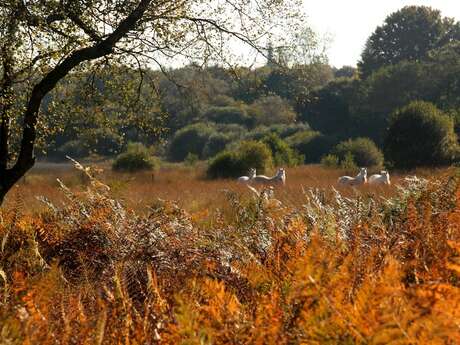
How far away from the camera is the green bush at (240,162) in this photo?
3159cm

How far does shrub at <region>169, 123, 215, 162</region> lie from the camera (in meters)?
57.8

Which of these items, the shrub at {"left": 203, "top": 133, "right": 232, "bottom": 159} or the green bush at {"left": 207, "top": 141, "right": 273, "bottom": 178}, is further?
the shrub at {"left": 203, "top": 133, "right": 232, "bottom": 159}

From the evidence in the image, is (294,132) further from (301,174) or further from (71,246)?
(71,246)

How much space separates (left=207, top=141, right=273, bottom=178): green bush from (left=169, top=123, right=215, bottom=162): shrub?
2420 centimetres

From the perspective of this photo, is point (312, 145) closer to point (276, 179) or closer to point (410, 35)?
point (276, 179)

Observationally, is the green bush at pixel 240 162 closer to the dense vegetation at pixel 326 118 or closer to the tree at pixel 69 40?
the dense vegetation at pixel 326 118

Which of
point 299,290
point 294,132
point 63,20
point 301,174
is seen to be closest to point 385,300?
point 299,290

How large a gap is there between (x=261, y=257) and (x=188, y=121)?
6263cm

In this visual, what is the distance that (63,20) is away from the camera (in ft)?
35.2

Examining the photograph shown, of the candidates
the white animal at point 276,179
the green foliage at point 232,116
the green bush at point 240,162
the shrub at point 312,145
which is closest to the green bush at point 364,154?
the green bush at point 240,162

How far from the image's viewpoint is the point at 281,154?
38844mm

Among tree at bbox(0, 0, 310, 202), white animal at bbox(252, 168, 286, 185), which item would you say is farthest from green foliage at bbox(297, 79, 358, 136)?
tree at bbox(0, 0, 310, 202)

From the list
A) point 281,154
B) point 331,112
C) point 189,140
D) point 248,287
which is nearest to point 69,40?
point 248,287

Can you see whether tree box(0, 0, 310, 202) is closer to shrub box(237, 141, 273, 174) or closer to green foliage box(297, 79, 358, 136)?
shrub box(237, 141, 273, 174)
